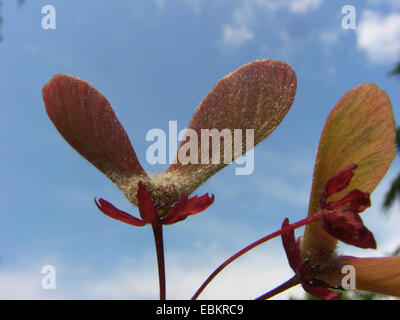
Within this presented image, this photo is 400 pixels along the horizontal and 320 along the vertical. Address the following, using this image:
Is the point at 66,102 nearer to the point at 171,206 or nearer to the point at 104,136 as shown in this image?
the point at 104,136

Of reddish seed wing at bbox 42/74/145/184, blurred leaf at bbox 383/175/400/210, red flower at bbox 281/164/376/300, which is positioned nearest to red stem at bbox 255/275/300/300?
red flower at bbox 281/164/376/300

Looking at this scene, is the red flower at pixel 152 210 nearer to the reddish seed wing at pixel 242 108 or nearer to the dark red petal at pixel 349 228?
the reddish seed wing at pixel 242 108

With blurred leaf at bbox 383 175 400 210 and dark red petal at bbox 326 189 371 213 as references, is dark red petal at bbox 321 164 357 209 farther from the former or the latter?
blurred leaf at bbox 383 175 400 210

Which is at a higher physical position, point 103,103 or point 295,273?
point 103,103

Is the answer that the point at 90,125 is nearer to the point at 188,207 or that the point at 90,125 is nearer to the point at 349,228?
the point at 188,207

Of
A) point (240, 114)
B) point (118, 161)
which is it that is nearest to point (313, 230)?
point (240, 114)

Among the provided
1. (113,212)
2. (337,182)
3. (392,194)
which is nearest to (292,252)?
(337,182)

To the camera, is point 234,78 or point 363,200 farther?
point 234,78
